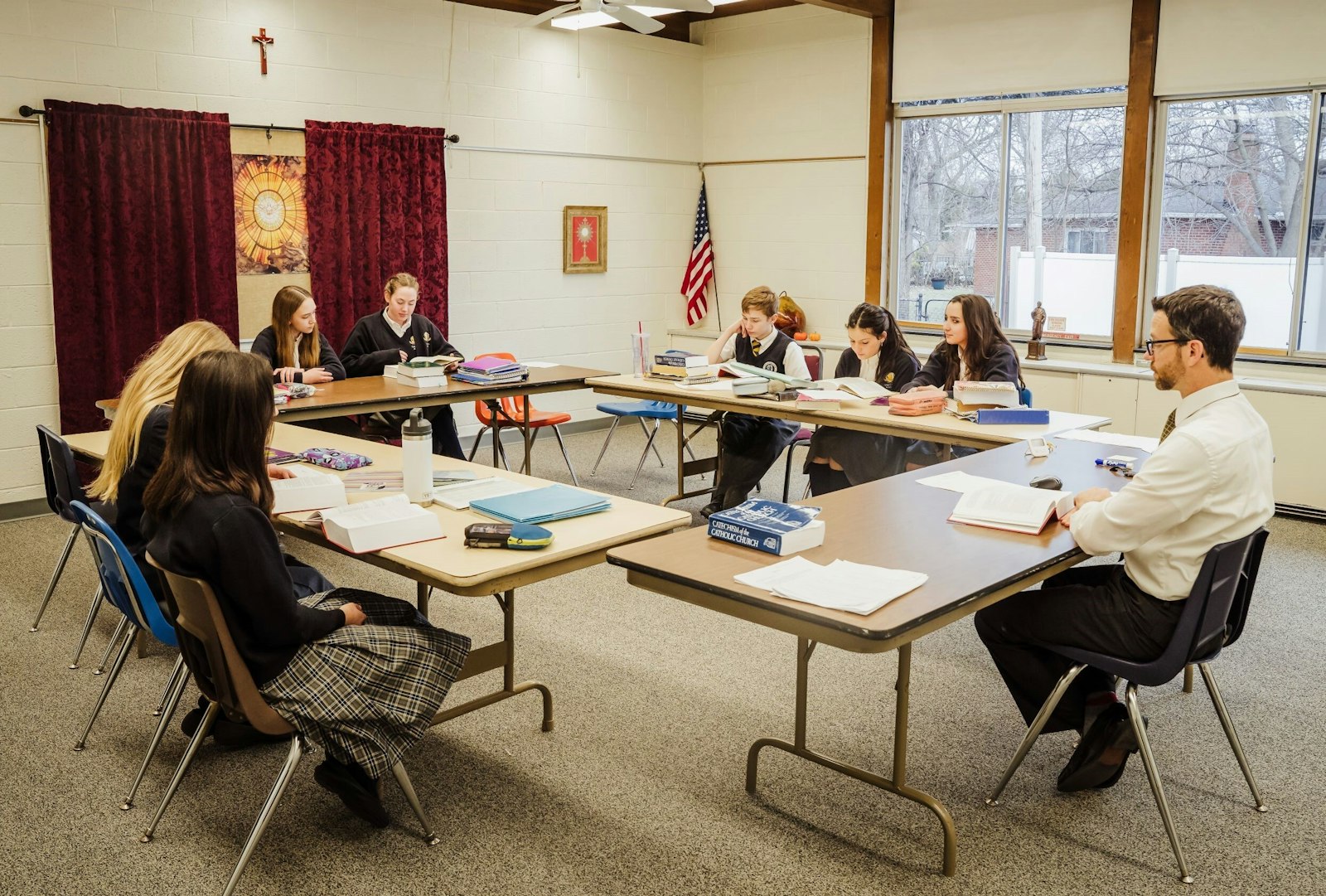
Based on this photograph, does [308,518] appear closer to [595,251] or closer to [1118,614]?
[1118,614]

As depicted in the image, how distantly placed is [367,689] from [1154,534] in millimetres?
1749

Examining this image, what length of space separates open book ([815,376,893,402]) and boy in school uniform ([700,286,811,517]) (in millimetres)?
382

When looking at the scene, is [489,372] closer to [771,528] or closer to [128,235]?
[128,235]

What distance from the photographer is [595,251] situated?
7922 mm

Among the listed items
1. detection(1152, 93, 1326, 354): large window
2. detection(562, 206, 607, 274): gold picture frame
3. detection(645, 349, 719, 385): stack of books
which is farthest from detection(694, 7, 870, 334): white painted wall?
detection(645, 349, 719, 385): stack of books

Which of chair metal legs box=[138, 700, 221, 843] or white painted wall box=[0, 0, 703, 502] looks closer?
chair metal legs box=[138, 700, 221, 843]

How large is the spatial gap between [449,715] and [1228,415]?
6.62 feet

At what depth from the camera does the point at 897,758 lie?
261 cm

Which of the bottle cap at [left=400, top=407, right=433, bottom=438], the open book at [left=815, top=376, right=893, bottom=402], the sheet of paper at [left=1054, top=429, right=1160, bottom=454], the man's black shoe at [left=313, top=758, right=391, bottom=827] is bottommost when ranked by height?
the man's black shoe at [left=313, top=758, right=391, bottom=827]

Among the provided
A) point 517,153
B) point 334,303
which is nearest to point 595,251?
point 517,153

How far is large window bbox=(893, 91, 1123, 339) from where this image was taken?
666 cm

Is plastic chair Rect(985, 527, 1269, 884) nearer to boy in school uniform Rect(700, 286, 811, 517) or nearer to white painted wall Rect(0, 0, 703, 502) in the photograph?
boy in school uniform Rect(700, 286, 811, 517)

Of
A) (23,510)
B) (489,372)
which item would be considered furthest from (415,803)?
(23,510)

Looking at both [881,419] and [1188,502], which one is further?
[881,419]
